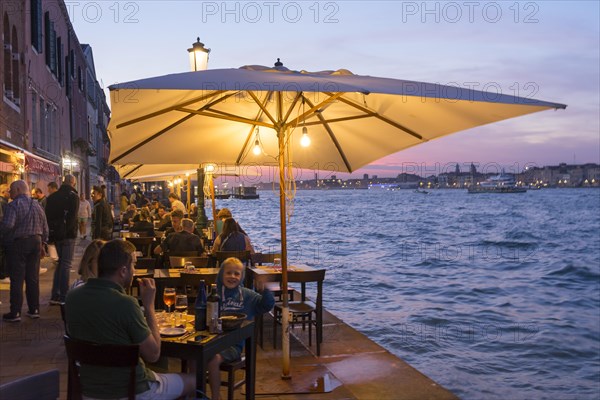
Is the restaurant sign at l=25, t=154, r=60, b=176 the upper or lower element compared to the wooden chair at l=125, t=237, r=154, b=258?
upper

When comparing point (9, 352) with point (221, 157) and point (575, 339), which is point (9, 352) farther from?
point (575, 339)

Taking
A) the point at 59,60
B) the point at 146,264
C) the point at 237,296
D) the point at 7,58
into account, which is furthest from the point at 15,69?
the point at 237,296

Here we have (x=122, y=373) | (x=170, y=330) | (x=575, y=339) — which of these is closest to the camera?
(x=122, y=373)

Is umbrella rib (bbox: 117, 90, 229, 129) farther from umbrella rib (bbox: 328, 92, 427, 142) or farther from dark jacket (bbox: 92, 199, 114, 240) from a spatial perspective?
dark jacket (bbox: 92, 199, 114, 240)

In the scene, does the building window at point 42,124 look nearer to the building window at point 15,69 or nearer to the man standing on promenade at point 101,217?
the building window at point 15,69

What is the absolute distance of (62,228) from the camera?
9227 millimetres

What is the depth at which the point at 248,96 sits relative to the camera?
6512 millimetres

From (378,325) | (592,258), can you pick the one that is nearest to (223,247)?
(378,325)

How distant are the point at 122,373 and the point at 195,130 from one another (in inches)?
176

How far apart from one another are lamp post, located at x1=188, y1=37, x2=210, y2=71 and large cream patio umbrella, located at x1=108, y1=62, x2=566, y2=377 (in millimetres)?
2630

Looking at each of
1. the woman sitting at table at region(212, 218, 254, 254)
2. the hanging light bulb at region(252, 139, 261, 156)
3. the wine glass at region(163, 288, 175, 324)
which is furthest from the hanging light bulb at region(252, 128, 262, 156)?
the wine glass at region(163, 288, 175, 324)

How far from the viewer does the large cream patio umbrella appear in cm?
449

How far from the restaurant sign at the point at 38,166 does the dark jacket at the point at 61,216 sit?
5.12 meters

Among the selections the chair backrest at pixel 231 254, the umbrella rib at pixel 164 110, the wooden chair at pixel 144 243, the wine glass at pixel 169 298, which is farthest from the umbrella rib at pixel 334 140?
the wooden chair at pixel 144 243
